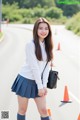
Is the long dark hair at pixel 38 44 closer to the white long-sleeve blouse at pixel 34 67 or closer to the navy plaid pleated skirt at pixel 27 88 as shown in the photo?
the white long-sleeve blouse at pixel 34 67

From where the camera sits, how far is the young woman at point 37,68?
648 centimetres

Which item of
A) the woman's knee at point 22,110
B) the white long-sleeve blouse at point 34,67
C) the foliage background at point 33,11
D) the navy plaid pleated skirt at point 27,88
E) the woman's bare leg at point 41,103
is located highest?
the white long-sleeve blouse at point 34,67

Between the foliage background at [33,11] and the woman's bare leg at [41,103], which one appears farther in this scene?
the foliage background at [33,11]

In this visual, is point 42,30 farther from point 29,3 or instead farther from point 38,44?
point 29,3

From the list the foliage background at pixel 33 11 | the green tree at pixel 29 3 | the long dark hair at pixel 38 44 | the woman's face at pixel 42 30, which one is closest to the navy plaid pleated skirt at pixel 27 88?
the long dark hair at pixel 38 44

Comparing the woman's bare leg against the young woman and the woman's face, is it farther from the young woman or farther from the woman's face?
the woman's face

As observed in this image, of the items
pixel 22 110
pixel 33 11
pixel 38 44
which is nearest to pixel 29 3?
pixel 33 11

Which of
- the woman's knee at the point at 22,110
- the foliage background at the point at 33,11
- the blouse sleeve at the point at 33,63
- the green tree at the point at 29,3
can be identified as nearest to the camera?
the blouse sleeve at the point at 33,63

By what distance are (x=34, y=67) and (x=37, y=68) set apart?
0.14 feet

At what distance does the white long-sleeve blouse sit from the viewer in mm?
6469

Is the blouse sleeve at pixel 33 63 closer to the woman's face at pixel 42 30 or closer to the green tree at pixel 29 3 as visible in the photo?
the woman's face at pixel 42 30

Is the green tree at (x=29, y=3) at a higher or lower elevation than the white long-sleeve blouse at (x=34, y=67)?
lower

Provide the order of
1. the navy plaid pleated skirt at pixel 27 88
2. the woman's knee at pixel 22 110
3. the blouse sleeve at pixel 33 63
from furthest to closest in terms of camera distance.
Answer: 1. the woman's knee at pixel 22 110
2. the navy plaid pleated skirt at pixel 27 88
3. the blouse sleeve at pixel 33 63

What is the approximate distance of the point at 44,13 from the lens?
11481 cm
